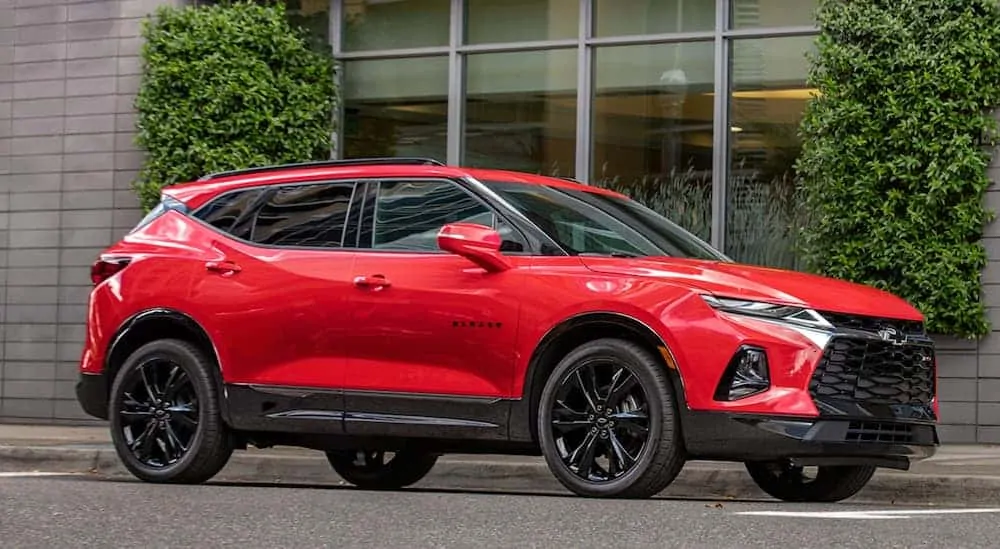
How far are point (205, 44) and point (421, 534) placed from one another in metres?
10.3

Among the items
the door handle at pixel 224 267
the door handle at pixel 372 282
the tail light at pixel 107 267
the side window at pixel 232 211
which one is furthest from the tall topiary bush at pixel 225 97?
the door handle at pixel 372 282

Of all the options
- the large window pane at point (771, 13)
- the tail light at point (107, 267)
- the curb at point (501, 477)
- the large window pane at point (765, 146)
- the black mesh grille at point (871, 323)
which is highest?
the large window pane at point (771, 13)

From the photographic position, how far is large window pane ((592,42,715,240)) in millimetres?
15430

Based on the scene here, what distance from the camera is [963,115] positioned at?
45.8 feet

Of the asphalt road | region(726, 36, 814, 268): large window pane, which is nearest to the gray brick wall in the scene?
region(726, 36, 814, 268): large window pane

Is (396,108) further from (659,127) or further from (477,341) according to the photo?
(477,341)

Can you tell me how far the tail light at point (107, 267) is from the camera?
10258 mm

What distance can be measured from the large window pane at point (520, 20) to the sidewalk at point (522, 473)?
4.55 m

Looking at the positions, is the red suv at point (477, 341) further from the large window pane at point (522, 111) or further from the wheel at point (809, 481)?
the large window pane at point (522, 111)

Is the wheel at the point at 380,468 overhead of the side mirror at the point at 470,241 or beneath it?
beneath

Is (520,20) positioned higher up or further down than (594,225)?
higher up

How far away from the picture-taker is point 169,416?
9836 millimetres

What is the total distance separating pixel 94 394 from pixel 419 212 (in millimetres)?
2180

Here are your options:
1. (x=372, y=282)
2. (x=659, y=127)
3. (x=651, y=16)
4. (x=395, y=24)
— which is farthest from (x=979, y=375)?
(x=372, y=282)
